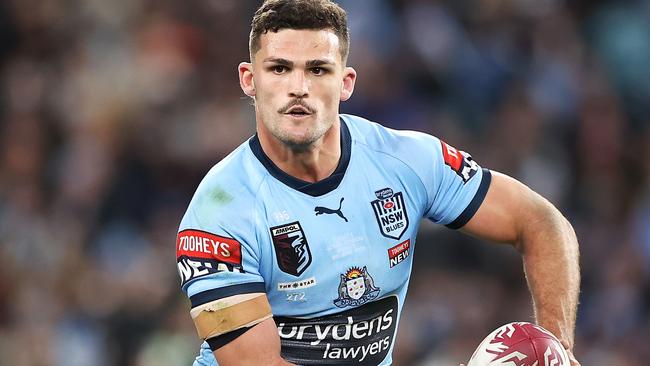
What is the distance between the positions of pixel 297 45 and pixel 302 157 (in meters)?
0.51

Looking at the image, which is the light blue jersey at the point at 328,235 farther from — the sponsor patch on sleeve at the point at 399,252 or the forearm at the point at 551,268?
the forearm at the point at 551,268

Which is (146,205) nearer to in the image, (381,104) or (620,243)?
(381,104)

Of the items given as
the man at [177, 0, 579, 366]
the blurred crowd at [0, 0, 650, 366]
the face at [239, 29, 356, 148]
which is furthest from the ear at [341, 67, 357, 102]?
the blurred crowd at [0, 0, 650, 366]

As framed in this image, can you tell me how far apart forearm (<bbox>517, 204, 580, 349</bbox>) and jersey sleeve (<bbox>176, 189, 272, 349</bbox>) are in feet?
4.30

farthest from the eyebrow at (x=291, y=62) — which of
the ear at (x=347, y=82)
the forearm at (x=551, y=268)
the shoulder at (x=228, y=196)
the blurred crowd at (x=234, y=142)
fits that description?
the blurred crowd at (x=234, y=142)

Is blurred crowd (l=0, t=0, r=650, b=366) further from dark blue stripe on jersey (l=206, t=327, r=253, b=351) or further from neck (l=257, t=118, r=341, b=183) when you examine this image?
dark blue stripe on jersey (l=206, t=327, r=253, b=351)

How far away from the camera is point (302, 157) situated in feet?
18.0

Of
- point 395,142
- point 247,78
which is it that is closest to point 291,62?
point 247,78

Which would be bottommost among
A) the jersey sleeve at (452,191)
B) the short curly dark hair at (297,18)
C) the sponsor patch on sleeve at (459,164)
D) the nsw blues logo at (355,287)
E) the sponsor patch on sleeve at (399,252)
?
the nsw blues logo at (355,287)

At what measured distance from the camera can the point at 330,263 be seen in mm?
5406

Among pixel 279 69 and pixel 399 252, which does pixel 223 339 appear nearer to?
pixel 399 252

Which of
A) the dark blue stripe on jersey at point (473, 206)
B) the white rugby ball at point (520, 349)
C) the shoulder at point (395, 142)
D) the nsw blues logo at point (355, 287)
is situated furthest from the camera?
the dark blue stripe on jersey at point (473, 206)

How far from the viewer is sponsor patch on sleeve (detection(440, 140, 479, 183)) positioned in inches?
228

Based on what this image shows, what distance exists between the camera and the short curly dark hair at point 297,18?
5273 mm
